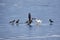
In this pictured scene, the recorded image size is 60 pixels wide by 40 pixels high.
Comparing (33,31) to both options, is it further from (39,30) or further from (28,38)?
(28,38)

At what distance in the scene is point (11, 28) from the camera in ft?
86.4

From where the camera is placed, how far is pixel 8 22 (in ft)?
98.6

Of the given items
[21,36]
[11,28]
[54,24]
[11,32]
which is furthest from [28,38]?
[54,24]

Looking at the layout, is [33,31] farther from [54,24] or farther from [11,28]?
[54,24]

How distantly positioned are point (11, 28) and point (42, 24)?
3.05 meters

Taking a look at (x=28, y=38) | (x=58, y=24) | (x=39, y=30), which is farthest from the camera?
(x=58, y=24)

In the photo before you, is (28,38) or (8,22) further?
(8,22)

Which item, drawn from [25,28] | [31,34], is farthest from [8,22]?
[31,34]

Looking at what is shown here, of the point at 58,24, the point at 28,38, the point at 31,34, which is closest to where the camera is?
the point at 28,38

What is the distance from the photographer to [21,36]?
2297 cm

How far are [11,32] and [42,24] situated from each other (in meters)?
4.52

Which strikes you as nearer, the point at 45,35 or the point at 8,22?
the point at 45,35

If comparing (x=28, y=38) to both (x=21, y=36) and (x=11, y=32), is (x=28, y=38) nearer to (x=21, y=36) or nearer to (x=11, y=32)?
(x=21, y=36)

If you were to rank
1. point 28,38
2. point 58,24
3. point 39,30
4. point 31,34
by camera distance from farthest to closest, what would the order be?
1. point 58,24
2. point 39,30
3. point 31,34
4. point 28,38
